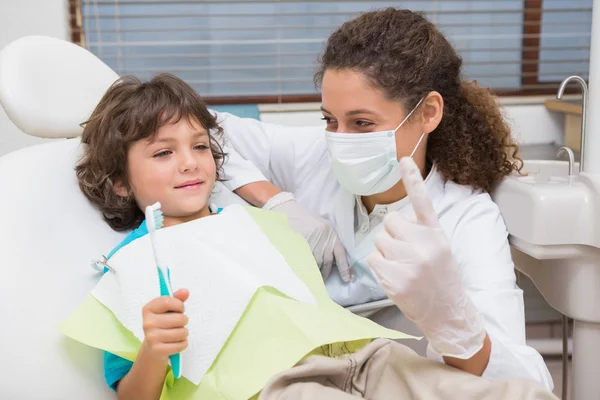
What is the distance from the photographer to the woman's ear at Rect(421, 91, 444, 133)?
1485 mm

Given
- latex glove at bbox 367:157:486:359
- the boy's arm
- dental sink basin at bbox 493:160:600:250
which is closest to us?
latex glove at bbox 367:157:486:359

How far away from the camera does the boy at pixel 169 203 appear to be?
1.04 m

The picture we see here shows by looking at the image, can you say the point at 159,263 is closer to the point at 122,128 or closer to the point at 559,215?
the point at 122,128

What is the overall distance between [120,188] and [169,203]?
0.16m

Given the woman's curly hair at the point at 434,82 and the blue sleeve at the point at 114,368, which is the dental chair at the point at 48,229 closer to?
the blue sleeve at the point at 114,368

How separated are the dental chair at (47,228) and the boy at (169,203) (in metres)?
0.06

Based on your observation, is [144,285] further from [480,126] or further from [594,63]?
[594,63]

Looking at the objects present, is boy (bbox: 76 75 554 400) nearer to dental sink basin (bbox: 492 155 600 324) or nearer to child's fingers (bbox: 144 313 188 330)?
child's fingers (bbox: 144 313 188 330)

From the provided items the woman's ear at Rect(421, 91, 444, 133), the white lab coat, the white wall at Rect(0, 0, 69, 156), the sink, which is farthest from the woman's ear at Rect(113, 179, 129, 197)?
the white wall at Rect(0, 0, 69, 156)

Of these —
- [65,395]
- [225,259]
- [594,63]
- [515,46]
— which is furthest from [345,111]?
[515,46]

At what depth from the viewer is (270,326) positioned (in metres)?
1.18

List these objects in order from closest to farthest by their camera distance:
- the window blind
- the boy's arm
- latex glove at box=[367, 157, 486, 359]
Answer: latex glove at box=[367, 157, 486, 359]
the boy's arm
the window blind

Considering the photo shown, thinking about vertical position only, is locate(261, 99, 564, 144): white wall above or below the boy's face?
below

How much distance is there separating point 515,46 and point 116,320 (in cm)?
257
